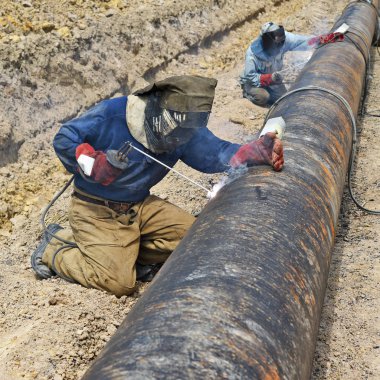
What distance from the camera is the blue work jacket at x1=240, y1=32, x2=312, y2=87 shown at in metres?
7.77

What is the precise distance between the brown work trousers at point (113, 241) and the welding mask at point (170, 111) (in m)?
0.64

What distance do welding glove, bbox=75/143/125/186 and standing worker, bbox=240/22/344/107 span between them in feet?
15.4

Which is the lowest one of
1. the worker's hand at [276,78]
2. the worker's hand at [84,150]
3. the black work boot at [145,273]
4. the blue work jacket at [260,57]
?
the black work boot at [145,273]

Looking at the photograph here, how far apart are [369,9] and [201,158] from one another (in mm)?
6597

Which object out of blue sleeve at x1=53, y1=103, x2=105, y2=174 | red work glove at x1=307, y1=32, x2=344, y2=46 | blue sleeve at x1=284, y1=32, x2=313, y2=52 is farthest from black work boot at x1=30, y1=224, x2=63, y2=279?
blue sleeve at x1=284, y1=32, x2=313, y2=52

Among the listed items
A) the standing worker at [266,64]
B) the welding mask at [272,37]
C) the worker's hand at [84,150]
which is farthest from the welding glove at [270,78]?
the worker's hand at [84,150]

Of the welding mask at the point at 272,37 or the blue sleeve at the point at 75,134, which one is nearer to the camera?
the blue sleeve at the point at 75,134

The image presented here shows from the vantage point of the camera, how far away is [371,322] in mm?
3246

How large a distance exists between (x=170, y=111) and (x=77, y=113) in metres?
3.48

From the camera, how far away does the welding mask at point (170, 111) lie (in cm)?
334

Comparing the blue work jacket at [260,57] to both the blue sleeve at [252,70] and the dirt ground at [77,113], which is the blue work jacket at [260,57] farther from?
the dirt ground at [77,113]

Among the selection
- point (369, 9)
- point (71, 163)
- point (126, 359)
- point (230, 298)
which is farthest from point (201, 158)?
point (369, 9)

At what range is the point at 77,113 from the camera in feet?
21.7

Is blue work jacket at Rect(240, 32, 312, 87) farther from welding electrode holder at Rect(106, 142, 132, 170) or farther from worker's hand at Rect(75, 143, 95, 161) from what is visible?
worker's hand at Rect(75, 143, 95, 161)
